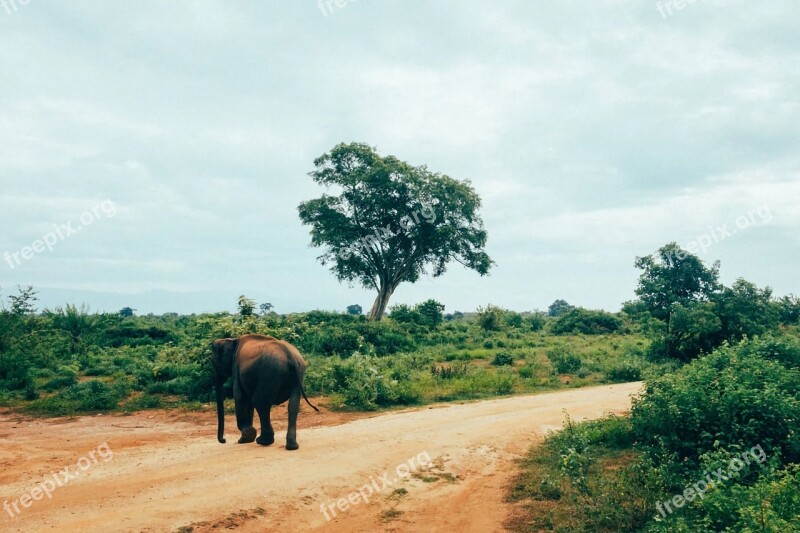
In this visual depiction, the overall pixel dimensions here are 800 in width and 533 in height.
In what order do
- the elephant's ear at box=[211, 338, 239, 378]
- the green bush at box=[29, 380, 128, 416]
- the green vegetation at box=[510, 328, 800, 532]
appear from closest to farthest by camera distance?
the green vegetation at box=[510, 328, 800, 532] < the elephant's ear at box=[211, 338, 239, 378] < the green bush at box=[29, 380, 128, 416]

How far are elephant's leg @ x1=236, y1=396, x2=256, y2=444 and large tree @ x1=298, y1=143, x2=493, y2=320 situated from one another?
27.4 m

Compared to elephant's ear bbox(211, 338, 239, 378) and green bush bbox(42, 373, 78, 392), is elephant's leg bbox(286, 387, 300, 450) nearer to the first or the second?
elephant's ear bbox(211, 338, 239, 378)

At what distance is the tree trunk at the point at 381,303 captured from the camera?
128 ft

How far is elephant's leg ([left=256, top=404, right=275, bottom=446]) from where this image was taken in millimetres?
9766

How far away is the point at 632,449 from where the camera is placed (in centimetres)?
1005

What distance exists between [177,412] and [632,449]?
11.5 metres

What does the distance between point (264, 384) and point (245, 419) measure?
1061mm

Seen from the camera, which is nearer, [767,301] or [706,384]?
[706,384]

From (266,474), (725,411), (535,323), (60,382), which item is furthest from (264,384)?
(535,323)

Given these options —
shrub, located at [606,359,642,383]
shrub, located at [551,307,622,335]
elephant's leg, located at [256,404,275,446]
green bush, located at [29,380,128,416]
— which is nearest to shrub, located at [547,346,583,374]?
shrub, located at [606,359,642,383]

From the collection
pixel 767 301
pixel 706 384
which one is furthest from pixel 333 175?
pixel 706 384

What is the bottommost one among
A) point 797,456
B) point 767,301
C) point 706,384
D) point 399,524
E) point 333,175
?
point 399,524

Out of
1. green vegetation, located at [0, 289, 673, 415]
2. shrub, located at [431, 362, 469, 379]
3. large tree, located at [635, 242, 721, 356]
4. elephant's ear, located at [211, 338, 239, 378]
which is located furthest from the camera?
large tree, located at [635, 242, 721, 356]

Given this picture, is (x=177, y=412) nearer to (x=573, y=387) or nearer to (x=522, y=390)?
(x=522, y=390)
